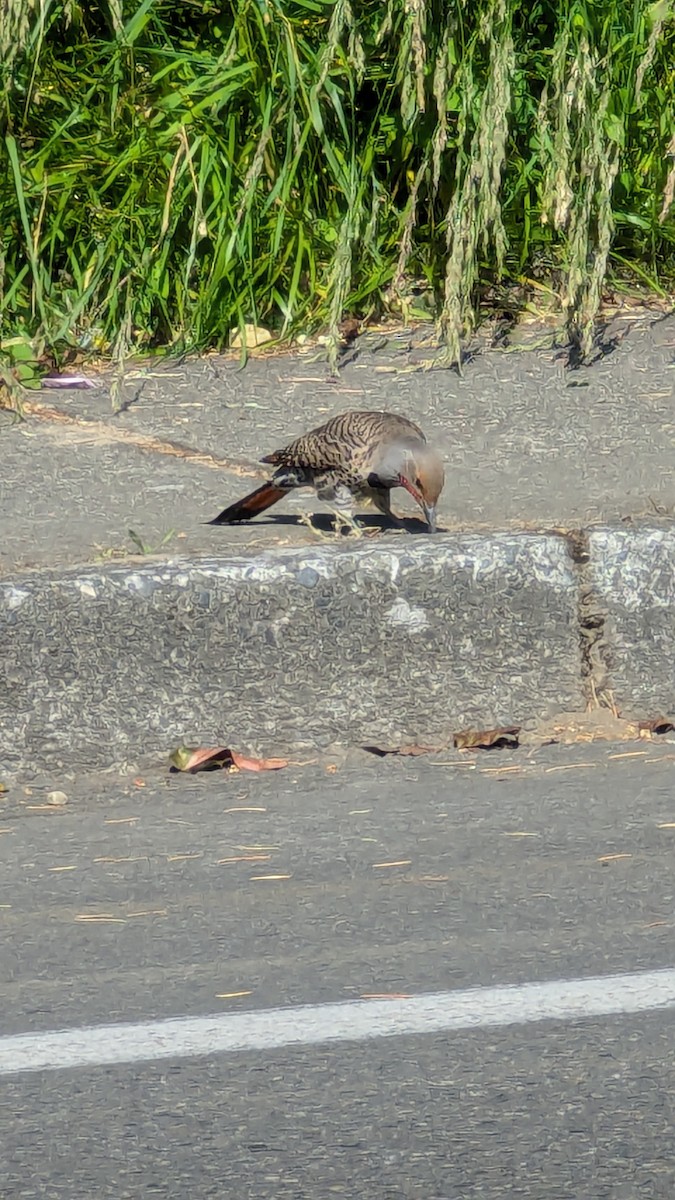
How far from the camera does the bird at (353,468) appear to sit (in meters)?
4.70

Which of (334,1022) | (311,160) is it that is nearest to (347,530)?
(311,160)

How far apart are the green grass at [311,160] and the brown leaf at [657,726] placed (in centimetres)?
188

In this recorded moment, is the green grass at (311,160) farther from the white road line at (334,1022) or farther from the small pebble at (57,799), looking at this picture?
the white road line at (334,1022)

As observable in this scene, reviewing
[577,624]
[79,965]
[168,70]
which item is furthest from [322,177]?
[79,965]

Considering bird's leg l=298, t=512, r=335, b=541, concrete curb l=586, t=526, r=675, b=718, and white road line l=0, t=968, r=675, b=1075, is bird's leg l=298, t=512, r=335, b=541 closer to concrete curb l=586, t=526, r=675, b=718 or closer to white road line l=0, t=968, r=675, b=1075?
concrete curb l=586, t=526, r=675, b=718

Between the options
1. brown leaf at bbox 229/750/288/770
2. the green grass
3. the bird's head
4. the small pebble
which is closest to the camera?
the small pebble

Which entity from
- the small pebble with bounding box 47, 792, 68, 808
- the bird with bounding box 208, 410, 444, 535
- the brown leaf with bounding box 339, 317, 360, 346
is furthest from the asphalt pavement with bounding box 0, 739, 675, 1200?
the brown leaf with bounding box 339, 317, 360, 346

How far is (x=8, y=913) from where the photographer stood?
351 cm

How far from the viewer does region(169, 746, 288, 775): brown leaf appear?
13.7 ft

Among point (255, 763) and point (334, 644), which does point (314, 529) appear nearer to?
point (334, 644)

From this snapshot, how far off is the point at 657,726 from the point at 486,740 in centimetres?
42

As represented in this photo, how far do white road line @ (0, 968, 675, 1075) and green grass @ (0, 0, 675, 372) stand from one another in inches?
121

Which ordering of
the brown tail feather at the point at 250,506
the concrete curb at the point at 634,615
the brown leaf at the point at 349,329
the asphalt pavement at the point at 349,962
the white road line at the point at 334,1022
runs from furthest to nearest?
the brown leaf at the point at 349,329 < the brown tail feather at the point at 250,506 < the concrete curb at the point at 634,615 < the white road line at the point at 334,1022 < the asphalt pavement at the point at 349,962

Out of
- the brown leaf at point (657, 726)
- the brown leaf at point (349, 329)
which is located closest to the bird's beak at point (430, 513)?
the brown leaf at point (657, 726)
